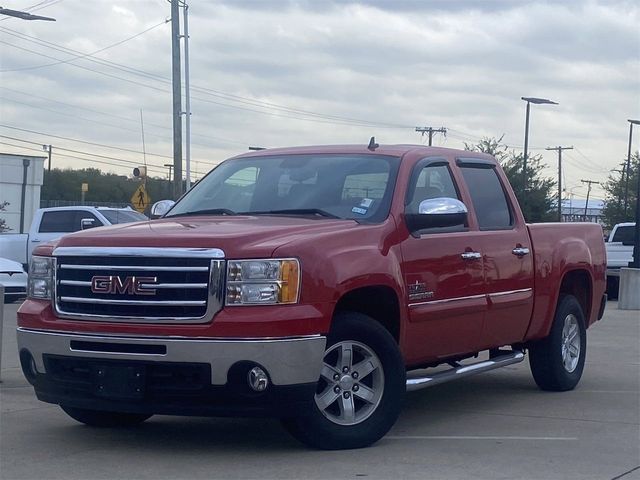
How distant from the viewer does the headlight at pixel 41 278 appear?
7.00 metres

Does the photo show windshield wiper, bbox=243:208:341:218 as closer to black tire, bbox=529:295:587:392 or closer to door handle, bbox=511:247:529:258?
door handle, bbox=511:247:529:258

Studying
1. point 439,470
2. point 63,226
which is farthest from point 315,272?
point 63,226

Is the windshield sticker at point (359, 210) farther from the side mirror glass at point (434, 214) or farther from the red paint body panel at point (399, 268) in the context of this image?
the side mirror glass at point (434, 214)

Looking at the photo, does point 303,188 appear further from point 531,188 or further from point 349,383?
point 531,188

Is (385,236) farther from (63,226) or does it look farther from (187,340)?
(63,226)

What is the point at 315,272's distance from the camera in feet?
21.3

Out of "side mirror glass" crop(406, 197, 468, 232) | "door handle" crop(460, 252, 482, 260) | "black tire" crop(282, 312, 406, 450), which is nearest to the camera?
"black tire" crop(282, 312, 406, 450)

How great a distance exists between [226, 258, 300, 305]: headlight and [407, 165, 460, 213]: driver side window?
159 cm

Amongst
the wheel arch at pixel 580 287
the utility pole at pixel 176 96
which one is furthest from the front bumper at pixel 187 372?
the utility pole at pixel 176 96

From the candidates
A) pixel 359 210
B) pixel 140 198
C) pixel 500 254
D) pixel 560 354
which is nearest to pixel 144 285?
pixel 359 210

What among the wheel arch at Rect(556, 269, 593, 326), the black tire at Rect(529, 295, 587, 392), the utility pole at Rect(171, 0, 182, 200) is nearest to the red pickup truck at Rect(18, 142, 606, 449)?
the black tire at Rect(529, 295, 587, 392)

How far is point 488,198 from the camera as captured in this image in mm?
8945

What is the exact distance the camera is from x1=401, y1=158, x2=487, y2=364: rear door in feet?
24.5

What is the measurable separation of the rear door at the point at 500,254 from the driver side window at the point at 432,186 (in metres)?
0.27
